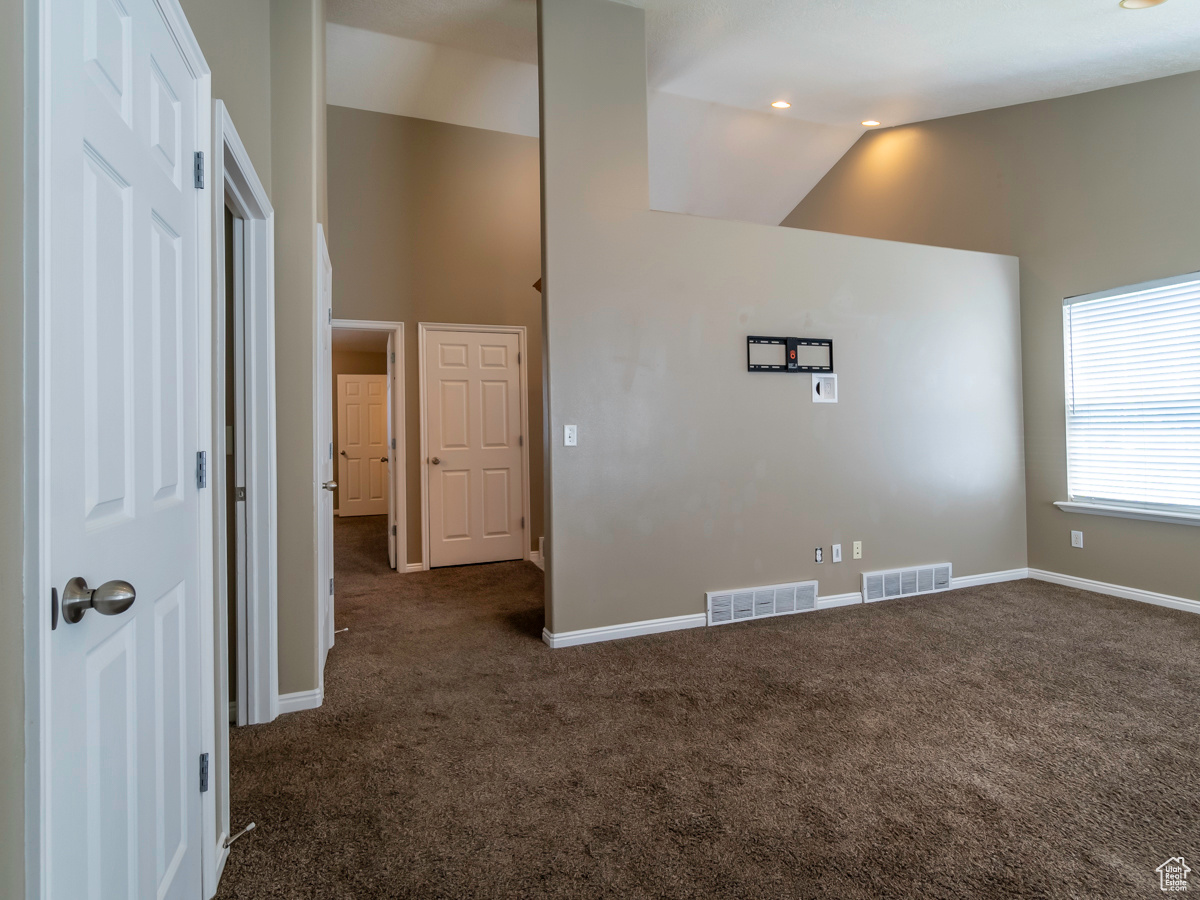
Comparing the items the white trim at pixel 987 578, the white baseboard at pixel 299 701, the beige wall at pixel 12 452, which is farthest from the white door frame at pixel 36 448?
the white trim at pixel 987 578

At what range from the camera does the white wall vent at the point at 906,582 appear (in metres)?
4.14

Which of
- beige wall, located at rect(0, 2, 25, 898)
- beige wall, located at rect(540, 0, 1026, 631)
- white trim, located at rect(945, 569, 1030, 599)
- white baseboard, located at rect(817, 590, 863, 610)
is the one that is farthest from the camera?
white trim, located at rect(945, 569, 1030, 599)

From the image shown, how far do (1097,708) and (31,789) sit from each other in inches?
131

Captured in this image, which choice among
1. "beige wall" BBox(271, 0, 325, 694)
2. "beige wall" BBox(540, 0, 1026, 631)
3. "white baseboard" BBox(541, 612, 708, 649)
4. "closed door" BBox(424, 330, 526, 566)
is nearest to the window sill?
"beige wall" BBox(540, 0, 1026, 631)

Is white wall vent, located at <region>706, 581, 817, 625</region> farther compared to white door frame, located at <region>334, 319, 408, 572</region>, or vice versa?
white door frame, located at <region>334, 319, 408, 572</region>

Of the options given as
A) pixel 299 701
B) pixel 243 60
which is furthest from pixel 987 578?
pixel 243 60

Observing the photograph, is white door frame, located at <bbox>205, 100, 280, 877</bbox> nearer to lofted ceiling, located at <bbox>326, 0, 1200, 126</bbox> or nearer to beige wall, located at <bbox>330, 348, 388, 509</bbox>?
lofted ceiling, located at <bbox>326, 0, 1200, 126</bbox>

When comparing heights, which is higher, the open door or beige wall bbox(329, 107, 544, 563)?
beige wall bbox(329, 107, 544, 563)

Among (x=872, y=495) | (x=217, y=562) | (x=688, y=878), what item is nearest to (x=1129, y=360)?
(x=872, y=495)

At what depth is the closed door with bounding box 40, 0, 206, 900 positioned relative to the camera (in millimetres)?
857

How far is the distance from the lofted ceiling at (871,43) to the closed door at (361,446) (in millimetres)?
5574

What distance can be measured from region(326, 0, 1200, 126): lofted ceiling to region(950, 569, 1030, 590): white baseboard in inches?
128

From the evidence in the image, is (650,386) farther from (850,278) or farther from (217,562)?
(217,562)

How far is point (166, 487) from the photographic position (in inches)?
51.5
